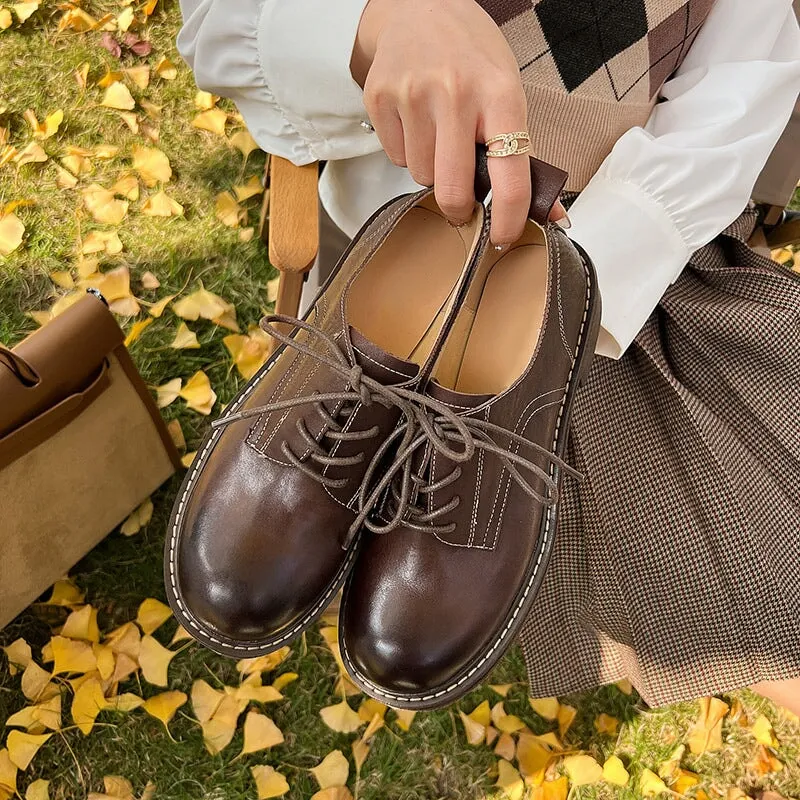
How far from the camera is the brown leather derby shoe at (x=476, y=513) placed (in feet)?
2.36

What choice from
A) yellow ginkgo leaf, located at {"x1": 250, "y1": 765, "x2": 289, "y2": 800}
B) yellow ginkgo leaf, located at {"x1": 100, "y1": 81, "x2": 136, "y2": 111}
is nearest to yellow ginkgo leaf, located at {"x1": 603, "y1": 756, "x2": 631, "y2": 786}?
yellow ginkgo leaf, located at {"x1": 250, "y1": 765, "x2": 289, "y2": 800}

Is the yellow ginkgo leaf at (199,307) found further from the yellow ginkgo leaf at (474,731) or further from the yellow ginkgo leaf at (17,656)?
the yellow ginkgo leaf at (474,731)

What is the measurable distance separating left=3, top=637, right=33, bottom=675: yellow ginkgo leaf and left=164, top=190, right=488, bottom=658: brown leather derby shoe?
0.59 m

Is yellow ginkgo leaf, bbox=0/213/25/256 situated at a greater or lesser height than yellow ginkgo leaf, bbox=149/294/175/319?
greater

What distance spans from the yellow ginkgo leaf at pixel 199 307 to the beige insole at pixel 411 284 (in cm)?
67

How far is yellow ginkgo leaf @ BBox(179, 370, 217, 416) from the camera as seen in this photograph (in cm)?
133

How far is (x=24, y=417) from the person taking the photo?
2.72 feet

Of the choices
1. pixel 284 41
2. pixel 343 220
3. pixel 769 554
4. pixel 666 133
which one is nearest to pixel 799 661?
pixel 769 554

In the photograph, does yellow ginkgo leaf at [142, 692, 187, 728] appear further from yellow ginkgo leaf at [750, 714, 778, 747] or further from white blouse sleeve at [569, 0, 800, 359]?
yellow ginkgo leaf at [750, 714, 778, 747]

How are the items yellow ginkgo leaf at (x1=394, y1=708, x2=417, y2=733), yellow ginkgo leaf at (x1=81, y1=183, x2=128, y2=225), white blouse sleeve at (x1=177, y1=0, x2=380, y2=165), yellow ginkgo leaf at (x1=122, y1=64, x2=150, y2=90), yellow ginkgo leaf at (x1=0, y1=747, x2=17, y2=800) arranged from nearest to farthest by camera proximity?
white blouse sleeve at (x1=177, y1=0, x2=380, y2=165), yellow ginkgo leaf at (x1=0, y1=747, x2=17, y2=800), yellow ginkgo leaf at (x1=394, y1=708, x2=417, y2=733), yellow ginkgo leaf at (x1=81, y1=183, x2=128, y2=225), yellow ginkgo leaf at (x1=122, y1=64, x2=150, y2=90)

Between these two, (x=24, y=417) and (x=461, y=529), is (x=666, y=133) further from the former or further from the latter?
(x=24, y=417)

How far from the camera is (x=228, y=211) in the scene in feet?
4.83

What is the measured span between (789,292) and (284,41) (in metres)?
0.70

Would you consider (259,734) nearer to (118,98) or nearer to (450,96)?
(450,96)
